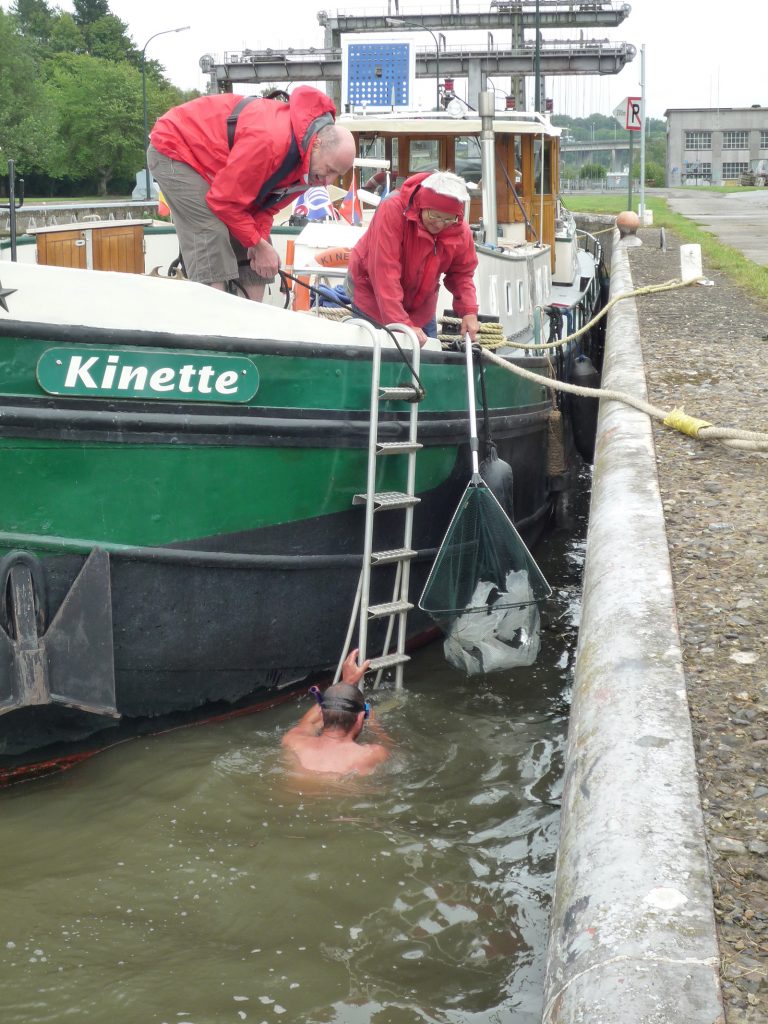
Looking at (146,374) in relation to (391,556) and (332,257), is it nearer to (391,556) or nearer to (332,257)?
(391,556)

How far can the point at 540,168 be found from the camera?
1010cm

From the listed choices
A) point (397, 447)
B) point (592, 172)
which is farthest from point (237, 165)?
point (592, 172)

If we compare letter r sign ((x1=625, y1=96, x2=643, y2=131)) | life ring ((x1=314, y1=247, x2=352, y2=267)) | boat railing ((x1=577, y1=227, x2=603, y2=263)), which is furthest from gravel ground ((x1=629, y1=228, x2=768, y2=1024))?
letter r sign ((x1=625, y1=96, x2=643, y2=131))

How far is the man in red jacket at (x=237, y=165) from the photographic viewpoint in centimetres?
493

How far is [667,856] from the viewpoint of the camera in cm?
230

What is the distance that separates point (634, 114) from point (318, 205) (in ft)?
57.2

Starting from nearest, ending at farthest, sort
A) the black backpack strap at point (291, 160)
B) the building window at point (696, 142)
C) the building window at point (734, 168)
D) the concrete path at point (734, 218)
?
1. the black backpack strap at point (291, 160)
2. the concrete path at point (734, 218)
3. the building window at point (734, 168)
4. the building window at point (696, 142)

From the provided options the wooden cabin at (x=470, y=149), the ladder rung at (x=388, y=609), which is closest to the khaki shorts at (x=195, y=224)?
the ladder rung at (x=388, y=609)

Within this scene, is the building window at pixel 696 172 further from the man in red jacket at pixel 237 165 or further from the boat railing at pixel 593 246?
the man in red jacket at pixel 237 165

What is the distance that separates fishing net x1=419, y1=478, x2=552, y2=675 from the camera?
207 inches

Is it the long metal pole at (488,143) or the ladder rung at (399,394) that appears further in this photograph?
the long metal pole at (488,143)

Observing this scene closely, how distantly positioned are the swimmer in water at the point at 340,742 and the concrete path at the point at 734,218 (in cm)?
1215

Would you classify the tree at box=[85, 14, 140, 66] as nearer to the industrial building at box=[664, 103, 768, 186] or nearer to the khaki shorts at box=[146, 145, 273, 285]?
the industrial building at box=[664, 103, 768, 186]

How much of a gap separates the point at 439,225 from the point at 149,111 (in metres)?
71.7
